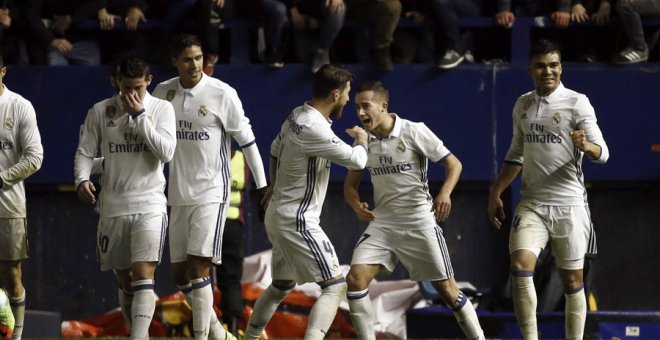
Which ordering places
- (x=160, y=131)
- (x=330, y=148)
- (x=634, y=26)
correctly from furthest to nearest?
1. (x=634, y=26)
2. (x=160, y=131)
3. (x=330, y=148)

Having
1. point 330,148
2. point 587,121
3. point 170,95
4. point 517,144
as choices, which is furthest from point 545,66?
point 170,95

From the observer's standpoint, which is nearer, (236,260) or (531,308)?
(531,308)

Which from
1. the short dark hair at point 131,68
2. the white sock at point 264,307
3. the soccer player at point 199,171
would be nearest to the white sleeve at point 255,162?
the soccer player at point 199,171

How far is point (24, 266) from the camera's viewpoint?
42.3ft

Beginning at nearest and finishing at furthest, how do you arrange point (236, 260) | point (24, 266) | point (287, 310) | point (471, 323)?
1. point (471, 323)
2. point (236, 260)
3. point (287, 310)
4. point (24, 266)

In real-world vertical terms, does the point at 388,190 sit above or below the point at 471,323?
above

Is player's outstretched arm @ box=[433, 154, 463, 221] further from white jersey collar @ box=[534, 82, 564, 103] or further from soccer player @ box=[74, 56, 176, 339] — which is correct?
soccer player @ box=[74, 56, 176, 339]

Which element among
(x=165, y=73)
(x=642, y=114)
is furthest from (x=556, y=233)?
(x=165, y=73)

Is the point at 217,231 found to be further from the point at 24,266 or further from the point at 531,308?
the point at 24,266

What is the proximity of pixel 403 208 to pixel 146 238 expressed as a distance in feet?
5.66

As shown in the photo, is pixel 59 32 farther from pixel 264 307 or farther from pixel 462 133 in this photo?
pixel 264 307

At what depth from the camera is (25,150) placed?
30.3ft

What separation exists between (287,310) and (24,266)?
2613 mm

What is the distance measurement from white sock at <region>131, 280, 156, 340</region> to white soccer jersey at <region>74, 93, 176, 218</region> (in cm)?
46
